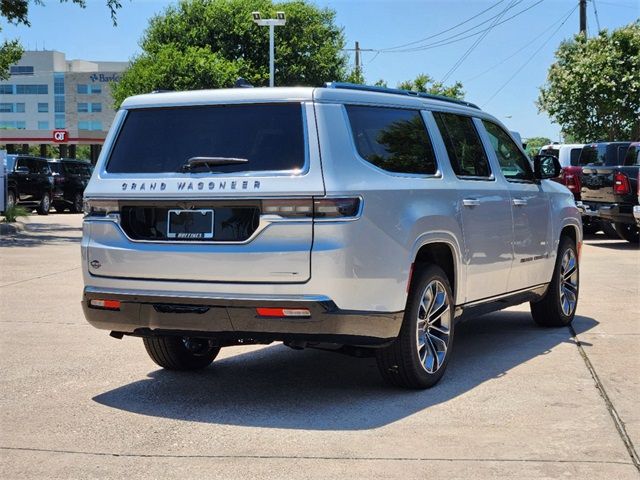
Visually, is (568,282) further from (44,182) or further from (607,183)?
(44,182)

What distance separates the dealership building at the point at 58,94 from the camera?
135 metres

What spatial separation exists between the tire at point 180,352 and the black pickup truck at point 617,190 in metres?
12.4

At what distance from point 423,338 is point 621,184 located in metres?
13.4

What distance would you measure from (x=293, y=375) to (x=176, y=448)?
2023 millimetres

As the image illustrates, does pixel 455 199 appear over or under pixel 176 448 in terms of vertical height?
over

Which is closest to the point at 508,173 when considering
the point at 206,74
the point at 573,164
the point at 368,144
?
the point at 368,144

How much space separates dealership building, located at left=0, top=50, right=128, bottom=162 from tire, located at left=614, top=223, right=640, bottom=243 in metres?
112

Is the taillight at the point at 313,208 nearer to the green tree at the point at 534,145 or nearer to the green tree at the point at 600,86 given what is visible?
the green tree at the point at 534,145

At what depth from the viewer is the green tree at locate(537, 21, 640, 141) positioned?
116 ft

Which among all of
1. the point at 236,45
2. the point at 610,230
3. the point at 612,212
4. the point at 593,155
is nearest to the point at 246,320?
the point at 612,212

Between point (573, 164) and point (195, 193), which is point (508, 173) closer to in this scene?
point (195, 193)

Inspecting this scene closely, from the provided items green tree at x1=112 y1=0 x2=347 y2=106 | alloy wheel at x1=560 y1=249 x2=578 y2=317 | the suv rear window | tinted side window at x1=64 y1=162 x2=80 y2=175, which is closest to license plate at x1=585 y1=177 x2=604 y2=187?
alloy wheel at x1=560 y1=249 x2=578 y2=317

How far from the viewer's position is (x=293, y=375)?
7273 millimetres

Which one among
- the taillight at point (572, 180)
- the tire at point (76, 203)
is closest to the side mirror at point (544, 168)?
the taillight at point (572, 180)
